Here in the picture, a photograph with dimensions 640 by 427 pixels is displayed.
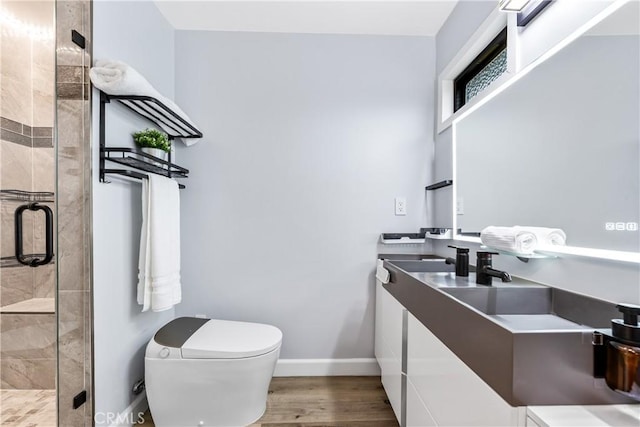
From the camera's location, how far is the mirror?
82 centimetres

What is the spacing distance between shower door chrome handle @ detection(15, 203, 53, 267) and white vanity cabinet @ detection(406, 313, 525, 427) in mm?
1602

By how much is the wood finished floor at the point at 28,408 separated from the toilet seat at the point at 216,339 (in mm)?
477

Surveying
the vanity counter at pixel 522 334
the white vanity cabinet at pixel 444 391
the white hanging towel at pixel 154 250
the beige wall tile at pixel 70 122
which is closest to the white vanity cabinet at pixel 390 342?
the white vanity cabinet at pixel 444 391

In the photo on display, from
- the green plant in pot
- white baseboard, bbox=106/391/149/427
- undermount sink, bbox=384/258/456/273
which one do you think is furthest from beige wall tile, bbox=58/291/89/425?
undermount sink, bbox=384/258/456/273

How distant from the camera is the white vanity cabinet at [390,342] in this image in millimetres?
1458

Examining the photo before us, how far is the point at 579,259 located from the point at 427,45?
1760mm

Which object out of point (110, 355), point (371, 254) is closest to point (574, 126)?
point (371, 254)

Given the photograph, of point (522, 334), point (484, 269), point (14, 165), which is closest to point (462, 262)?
point (484, 269)

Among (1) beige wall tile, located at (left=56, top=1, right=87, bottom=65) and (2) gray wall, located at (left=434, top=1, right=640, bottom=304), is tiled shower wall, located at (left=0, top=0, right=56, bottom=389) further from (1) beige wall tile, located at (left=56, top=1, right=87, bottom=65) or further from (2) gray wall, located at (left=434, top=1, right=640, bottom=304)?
(2) gray wall, located at (left=434, top=1, right=640, bottom=304)

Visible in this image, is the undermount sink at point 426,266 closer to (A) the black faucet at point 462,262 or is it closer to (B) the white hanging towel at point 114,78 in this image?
(A) the black faucet at point 462,262

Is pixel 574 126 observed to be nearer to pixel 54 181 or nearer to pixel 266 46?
pixel 266 46

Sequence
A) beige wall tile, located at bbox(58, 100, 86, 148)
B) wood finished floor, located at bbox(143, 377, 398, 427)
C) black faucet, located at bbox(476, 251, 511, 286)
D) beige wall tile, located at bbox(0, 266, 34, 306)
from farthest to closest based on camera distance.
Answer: wood finished floor, located at bbox(143, 377, 398, 427), beige wall tile, located at bbox(0, 266, 34, 306), beige wall tile, located at bbox(58, 100, 86, 148), black faucet, located at bbox(476, 251, 511, 286)

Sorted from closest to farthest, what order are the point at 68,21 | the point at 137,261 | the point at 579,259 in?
the point at 579,259 < the point at 68,21 < the point at 137,261

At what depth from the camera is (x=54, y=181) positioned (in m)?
1.30
